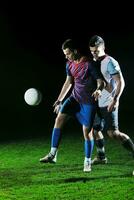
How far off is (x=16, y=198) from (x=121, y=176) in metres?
1.80

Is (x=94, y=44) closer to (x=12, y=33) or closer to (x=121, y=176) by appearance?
(x=121, y=176)

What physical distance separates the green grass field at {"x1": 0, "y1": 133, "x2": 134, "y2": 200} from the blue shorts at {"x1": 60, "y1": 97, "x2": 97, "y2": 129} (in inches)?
28.6

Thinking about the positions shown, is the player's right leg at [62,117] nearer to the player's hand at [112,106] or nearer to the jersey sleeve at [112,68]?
the player's hand at [112,106]

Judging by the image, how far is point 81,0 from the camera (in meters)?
29.7

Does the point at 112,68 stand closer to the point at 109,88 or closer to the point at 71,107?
the point at 109,88

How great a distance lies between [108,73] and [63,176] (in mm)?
1597

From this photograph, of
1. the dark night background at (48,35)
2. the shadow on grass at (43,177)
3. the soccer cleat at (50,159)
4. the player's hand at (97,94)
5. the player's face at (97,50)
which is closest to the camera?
the shadow on grass at (43,177)

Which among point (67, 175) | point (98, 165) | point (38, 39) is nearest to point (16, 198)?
point (67, 175)

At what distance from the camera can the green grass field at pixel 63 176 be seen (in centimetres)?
759

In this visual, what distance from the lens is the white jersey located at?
28.7 feet

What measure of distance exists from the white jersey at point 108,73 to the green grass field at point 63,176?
102 centimetres

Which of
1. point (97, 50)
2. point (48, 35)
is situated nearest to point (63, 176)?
point (97, 50)

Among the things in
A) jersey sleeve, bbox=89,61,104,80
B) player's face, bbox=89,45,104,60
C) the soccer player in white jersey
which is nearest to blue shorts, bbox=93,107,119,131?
the soccer player in white jersey

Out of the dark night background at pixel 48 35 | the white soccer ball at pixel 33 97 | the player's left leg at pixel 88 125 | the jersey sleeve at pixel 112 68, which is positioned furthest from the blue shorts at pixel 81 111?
the dark night background at pixel 48 35
